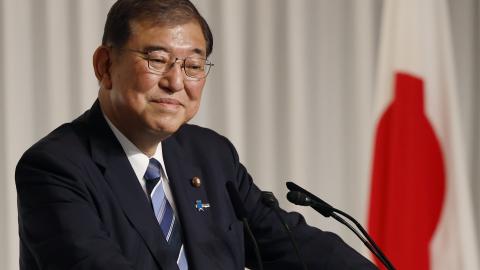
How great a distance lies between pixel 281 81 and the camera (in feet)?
15.3

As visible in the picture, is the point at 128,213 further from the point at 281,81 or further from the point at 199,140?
the point at 281,81

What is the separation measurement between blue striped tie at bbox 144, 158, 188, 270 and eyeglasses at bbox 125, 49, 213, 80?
0.32 meters

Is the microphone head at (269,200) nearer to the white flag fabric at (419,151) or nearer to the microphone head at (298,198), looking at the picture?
the microphone head at (298,198)

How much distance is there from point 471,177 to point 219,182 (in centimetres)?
272

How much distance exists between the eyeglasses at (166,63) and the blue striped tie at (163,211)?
1.06 ft

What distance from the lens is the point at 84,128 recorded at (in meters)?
2.52

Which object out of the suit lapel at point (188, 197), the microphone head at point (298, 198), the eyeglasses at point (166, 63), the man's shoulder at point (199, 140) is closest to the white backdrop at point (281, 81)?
the man's shoulder at point (199, 140)

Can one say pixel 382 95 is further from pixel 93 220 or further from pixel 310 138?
pixel 93 220

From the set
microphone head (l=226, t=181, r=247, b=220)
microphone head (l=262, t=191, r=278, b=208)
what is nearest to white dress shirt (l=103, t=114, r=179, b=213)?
microphone head (l=226, t=181, r=247, b=220)

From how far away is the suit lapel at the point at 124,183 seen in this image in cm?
236

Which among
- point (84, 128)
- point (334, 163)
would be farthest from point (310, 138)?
point (84, 128)

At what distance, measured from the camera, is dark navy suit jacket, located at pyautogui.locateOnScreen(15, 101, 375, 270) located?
2.14 m

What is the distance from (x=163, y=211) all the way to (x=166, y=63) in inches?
18.2

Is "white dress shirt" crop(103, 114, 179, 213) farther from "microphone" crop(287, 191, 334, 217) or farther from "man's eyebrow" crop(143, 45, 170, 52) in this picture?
"microphone" crop(287, 191, 334, 217)
